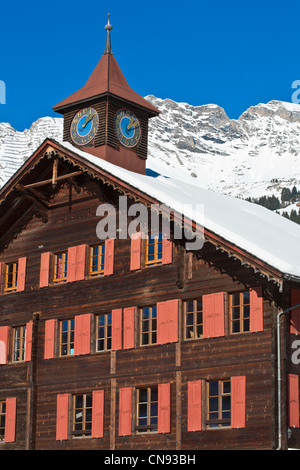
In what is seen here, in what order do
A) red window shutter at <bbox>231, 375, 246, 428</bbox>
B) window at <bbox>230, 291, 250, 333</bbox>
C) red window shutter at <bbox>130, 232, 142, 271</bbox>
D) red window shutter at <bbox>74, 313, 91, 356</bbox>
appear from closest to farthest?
red window shutter at <bbox>231, 375, 246, 428</bbox>
window at <bbox>230, 291, 250, 333</bbox>
red window shutter at <bbox>130, 232, 142, 271</bbox>
red window shutter at <bbox>74, 313, 91, 356</bbox>

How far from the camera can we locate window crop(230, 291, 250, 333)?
96.6 ft

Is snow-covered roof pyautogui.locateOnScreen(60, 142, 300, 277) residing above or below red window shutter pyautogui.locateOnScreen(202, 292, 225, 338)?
above

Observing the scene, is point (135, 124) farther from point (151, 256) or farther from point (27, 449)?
point (27, 449)

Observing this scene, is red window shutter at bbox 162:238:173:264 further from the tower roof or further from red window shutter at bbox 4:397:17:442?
the tower roof

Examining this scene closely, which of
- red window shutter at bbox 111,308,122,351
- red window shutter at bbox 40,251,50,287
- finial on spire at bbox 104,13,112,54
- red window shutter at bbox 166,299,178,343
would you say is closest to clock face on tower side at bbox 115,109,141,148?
finial on spire at bbox 104,13,112,54

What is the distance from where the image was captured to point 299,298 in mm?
28953

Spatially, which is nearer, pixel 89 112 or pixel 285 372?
pixel 285 372

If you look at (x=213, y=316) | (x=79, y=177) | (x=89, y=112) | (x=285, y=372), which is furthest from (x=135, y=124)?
(x=285, y=372)

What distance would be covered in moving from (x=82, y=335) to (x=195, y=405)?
5836mm

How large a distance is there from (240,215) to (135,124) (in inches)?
343

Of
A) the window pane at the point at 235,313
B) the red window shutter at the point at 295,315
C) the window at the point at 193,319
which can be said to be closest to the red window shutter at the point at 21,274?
the window at the point at 193,319

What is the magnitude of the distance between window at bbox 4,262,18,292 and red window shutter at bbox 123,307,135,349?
21.4ft

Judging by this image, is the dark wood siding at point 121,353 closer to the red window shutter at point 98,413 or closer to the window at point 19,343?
the red window shutter at point 98,413

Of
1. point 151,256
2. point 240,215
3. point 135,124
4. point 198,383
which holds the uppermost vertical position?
point 135,124
